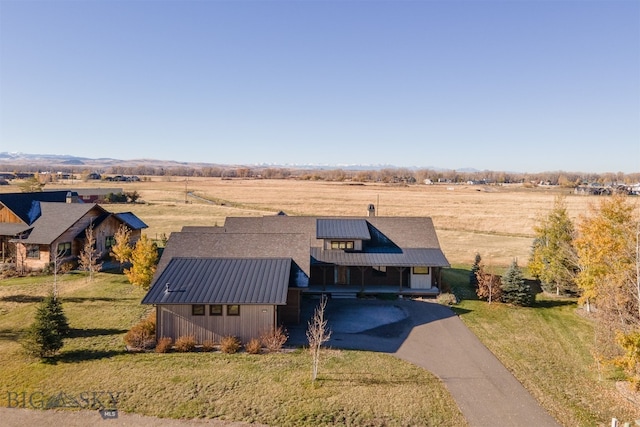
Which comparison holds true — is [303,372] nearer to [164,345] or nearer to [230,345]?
[230,345]

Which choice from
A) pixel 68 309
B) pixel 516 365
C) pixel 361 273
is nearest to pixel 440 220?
pixel 361 273

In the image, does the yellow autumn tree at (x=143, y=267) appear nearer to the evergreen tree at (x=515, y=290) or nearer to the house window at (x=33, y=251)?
the house window at (x=33, y=251)

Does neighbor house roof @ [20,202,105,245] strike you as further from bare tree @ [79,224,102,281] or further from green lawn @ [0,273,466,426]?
green lawn @ [0,273,466,426]

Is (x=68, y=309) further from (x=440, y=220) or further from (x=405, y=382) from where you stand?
(x=440, y=220)

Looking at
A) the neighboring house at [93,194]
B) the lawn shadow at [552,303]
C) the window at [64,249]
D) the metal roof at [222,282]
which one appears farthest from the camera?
the neighboring house at [93,194]

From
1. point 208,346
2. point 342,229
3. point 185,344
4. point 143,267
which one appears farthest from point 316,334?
point 143,267

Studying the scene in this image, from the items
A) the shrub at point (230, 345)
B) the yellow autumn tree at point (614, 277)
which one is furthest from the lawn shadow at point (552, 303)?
the shrub at point (230, 345)
